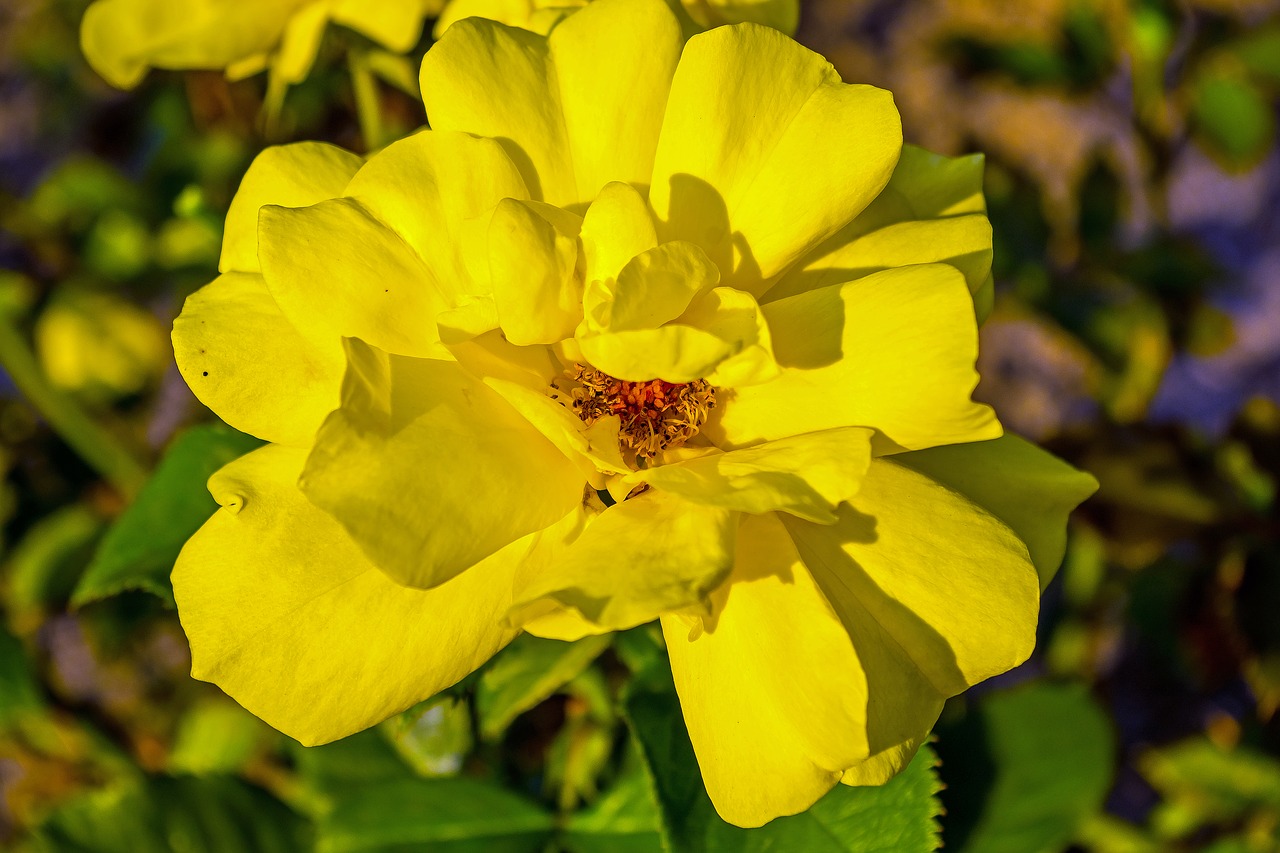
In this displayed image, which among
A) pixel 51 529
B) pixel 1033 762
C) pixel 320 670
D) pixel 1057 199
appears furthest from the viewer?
pixel 1057 199

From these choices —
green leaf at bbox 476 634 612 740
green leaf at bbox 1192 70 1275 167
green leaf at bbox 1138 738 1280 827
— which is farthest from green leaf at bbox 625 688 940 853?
green leaf at bbox 1192 70 1275 167

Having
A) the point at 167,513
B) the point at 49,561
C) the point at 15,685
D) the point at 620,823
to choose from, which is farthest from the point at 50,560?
the point at 620,823

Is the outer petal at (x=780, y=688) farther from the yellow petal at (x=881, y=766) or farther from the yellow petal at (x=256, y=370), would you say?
the yellow petal at (x=256, y=370)

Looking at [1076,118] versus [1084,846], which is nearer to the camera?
[1084,846]

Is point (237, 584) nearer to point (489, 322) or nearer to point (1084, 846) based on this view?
point (489, 322)

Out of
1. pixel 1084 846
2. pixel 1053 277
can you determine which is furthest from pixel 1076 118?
pixel 1084 846

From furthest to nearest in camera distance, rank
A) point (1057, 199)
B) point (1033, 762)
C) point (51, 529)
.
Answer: point (1057, 199)
point (51, 529)
point (1033, 762)
